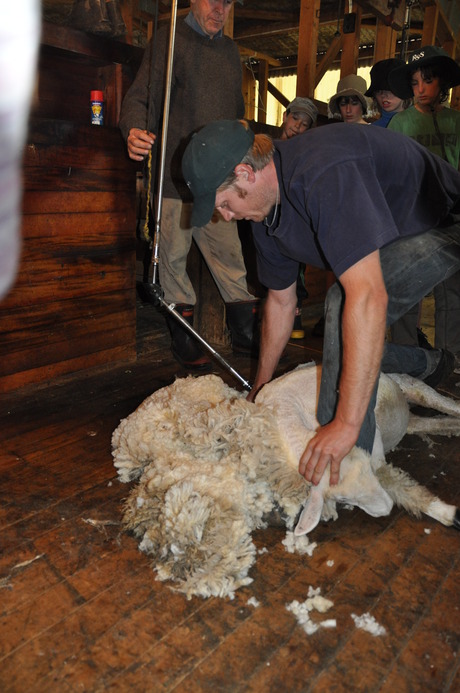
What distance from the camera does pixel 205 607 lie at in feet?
5.05

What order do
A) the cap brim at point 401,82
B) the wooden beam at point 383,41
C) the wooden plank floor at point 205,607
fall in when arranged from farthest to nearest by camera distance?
1. the wooden beam at point 383,41
2. the cap brim at point 401,82
3. the wooden plank floor at point 205,607

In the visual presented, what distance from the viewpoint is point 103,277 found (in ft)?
11.1

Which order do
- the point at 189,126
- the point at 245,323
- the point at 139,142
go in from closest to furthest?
1. the point at 139,142
2. the point at 189,126
3. the point at 245,323

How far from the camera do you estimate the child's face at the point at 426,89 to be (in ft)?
11.3

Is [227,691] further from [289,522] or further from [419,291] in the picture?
[419,291]

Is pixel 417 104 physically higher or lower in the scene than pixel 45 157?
higher

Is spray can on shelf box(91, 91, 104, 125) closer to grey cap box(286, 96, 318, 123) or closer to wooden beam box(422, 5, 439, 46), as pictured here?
grey cap box(286, 96, 318, 123)

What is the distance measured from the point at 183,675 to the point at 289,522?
25.1 inches

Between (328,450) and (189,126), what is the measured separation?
2.37 metres

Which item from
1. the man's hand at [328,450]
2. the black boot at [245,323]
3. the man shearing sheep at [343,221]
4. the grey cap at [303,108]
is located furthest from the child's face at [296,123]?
the man's hand at [328,450]

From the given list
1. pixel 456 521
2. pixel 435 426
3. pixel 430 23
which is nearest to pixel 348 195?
pixel 456 521

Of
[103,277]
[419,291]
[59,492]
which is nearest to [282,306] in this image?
[419,291]

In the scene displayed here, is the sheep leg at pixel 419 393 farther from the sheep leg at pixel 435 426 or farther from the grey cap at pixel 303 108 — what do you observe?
the grey cap at pixel 303 108

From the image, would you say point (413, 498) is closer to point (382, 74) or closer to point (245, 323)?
point (245, 323)
